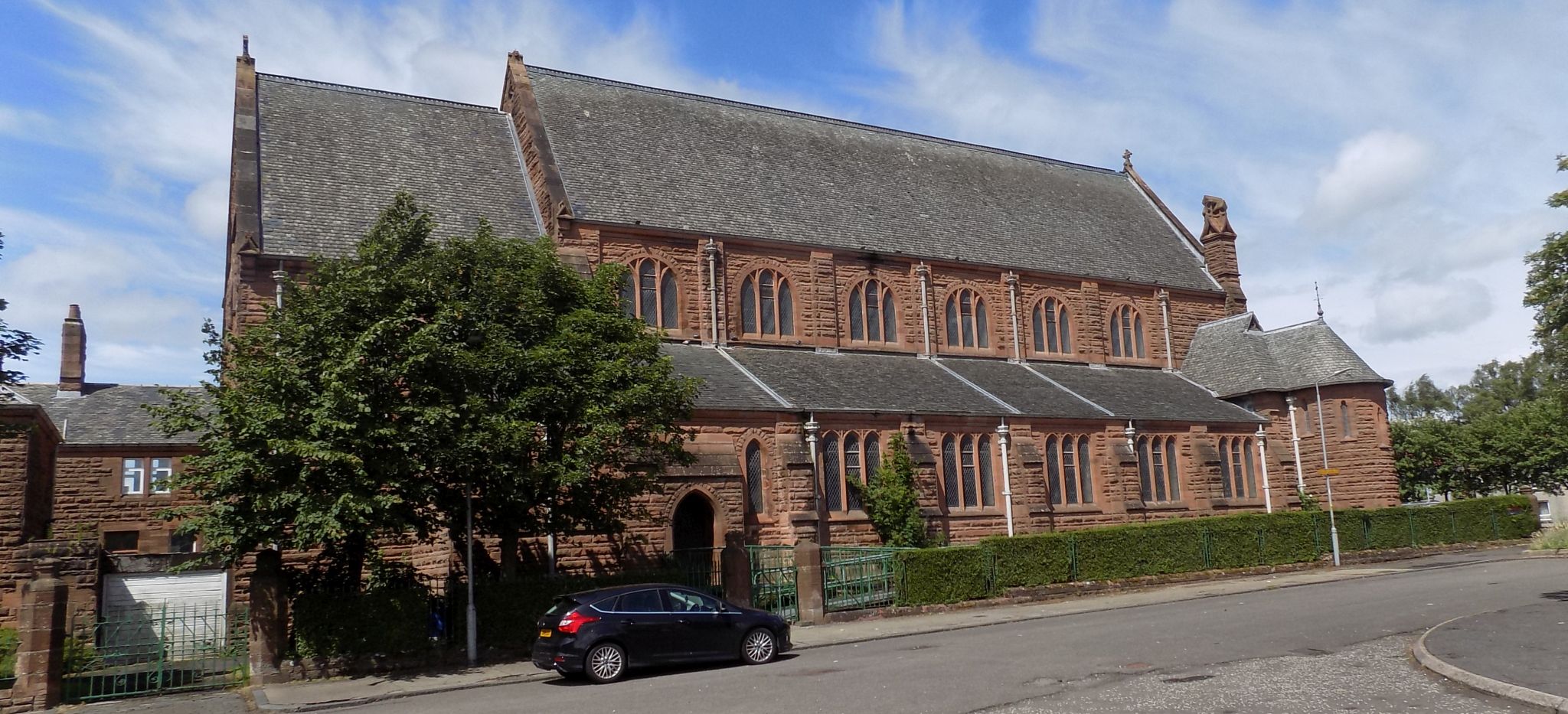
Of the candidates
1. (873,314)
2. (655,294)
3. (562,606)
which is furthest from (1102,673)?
(873,314)

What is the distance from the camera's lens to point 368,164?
32.0m

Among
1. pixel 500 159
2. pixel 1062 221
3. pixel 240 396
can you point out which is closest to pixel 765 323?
pixel 500 159

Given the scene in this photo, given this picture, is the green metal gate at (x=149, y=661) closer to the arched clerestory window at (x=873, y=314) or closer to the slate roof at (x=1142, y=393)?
the arched clerestory window at (x=873, y=314)

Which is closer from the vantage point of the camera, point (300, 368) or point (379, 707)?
point (379, 707)

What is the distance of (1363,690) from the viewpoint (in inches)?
472

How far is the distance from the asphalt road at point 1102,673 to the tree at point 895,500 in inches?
285

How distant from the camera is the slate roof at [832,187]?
114ft

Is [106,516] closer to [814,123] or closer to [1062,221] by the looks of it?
[814,123]

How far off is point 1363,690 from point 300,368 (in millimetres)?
15761

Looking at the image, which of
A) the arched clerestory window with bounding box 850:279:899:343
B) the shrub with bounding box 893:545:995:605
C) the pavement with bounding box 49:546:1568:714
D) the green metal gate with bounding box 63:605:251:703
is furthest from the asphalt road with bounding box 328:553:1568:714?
the arched clerestory window with bounding box 850:279:899:343

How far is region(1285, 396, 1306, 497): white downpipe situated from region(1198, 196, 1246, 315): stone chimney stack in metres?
6.31

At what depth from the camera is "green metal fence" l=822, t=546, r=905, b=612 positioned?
24.5m

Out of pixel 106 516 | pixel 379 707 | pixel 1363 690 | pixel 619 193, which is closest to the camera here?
pixel 1363 690

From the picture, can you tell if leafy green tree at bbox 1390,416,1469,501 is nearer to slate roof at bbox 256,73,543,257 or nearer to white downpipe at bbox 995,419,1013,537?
white downpipe at bbox 995,419,1013,537
